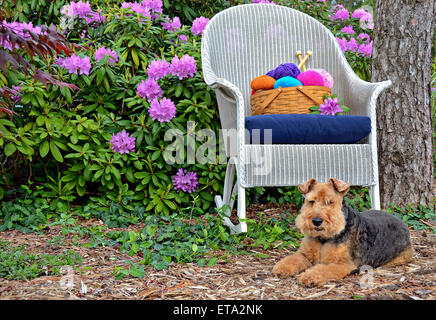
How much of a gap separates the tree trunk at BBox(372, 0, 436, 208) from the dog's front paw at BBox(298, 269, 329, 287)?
67.8 inches

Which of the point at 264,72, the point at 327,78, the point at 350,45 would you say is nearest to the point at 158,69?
the point at 264,72

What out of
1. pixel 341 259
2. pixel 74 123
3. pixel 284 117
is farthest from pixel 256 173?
pixel 74 123

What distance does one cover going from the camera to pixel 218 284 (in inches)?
84.5

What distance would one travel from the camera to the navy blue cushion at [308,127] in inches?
112

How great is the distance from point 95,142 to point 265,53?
5.18ft

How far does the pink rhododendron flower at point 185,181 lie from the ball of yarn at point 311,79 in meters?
1.11

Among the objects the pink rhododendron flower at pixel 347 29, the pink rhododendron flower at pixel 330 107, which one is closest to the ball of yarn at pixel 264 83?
the pink rhododendron flower at pixel 330 107

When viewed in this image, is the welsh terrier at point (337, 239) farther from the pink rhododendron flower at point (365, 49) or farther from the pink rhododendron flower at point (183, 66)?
the pink rhododendron flower at point (365, 49)

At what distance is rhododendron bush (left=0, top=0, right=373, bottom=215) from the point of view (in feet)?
Result: 11.2

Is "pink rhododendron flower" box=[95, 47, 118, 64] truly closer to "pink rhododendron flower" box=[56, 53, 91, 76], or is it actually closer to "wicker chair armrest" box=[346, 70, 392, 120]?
"pink rhododendron flower" box=[56, 53, 91, 76]

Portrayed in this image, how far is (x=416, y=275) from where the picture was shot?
222cm

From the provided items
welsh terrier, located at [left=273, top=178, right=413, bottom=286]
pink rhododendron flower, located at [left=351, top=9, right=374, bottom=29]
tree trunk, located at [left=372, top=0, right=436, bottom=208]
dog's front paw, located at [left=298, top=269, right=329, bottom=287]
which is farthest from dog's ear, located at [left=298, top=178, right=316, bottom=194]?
pink rhododendron flower, located at [left=351, top=9, right=374, bottom=29]

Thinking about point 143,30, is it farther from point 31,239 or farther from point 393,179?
point 393,179

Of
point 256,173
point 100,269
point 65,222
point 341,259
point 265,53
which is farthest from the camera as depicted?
point 265,53
